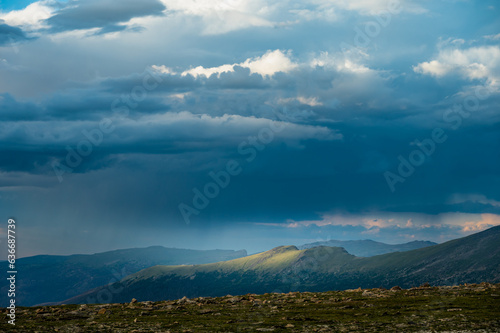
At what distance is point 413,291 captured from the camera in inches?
4235

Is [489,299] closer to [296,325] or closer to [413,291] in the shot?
[413,291]

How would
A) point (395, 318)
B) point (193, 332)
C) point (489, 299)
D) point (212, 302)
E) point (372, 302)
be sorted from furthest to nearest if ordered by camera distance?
point (212, 302) < point (372, 302) < point (489, 299) < point (395, 318) < point (193, 332)

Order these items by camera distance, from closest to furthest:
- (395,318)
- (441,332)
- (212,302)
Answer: (441,332) < (395,318) < (212,302)

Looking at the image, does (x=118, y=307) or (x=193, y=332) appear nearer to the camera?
(x=193, y=332)

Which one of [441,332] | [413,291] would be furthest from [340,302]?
[441,332]

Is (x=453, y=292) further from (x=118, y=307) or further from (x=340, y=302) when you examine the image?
(x=118, y=307)

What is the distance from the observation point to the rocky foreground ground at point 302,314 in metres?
70.8

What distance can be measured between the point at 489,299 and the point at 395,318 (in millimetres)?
24381

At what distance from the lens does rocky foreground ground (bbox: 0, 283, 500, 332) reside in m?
70.8

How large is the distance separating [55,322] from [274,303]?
43110mm

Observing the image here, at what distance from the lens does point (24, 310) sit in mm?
97062

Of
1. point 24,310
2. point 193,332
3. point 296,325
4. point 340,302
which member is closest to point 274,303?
point 340,302

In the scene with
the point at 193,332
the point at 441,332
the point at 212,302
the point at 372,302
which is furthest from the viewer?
the point at 212,302

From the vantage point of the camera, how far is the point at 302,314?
83.9 meters
